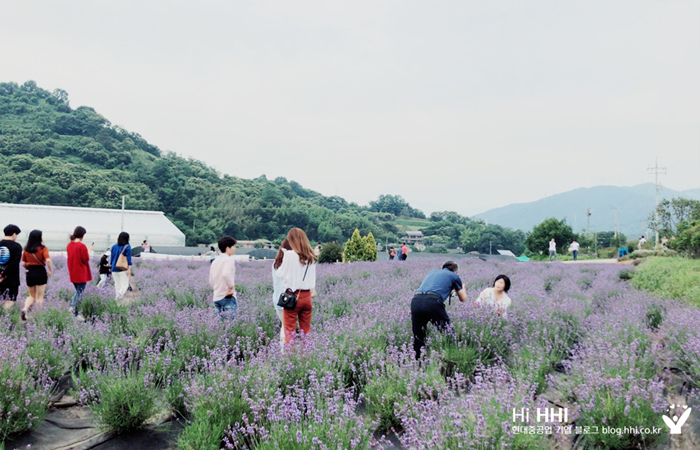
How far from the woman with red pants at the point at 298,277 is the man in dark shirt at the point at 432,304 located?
1.02 metres

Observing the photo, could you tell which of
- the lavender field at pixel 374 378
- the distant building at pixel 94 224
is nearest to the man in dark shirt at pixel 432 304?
the lavender field at pixel 374 378

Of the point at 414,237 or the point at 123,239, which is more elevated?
the point at 414,237

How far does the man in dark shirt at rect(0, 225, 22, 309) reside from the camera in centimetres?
634

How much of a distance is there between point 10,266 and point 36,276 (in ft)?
1.29

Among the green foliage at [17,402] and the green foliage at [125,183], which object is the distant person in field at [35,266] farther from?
the green foliage at [125,183]

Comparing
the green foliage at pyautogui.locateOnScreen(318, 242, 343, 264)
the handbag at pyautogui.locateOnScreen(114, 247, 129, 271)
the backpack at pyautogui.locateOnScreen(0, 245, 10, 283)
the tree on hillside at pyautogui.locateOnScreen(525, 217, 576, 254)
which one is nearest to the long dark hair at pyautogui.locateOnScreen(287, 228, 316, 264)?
the handbag at pyautogui.locateOnScreen(114, 247, 129, 271)

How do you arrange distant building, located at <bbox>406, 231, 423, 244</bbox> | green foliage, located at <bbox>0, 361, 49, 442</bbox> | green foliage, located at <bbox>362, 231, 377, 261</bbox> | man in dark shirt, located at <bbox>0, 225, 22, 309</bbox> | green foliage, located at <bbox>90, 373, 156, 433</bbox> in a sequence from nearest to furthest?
green foliage, located at <bbox>0, 361, 49, 442</bbox>, green foliage, located at <bbox>90, 373, 156, 433</bbox>, man in dark shirt, located at <bbox>0, 225, 22, 309</bbox>, green foliage, located at <bbox>362, 231, 377, 261</bbox>, distant building, located at <bbox>406, 231, 423, 244</bbox>

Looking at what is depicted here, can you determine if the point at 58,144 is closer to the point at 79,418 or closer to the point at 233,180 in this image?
the point at 233,180

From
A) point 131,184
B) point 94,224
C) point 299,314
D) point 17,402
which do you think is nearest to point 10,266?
point 17,402

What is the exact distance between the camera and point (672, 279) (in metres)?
7.71

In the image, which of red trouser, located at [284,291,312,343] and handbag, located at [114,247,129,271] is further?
handbag, located at [114,247,129,271]

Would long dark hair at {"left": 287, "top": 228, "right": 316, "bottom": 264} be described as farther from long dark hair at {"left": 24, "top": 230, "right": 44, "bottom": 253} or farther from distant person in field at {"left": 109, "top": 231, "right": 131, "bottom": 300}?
distant person in field at {"left": 109, "top": 231, "right": 131, "bottom": 300}

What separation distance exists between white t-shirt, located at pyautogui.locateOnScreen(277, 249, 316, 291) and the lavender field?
0.51 m

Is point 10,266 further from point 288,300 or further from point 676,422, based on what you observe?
point 676,422
